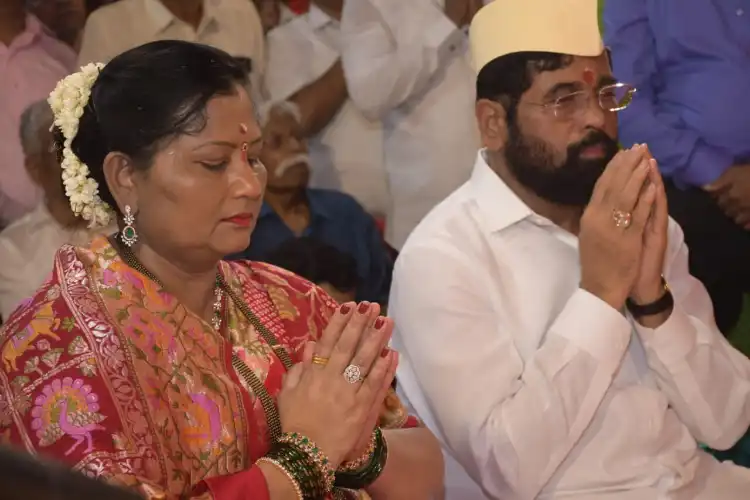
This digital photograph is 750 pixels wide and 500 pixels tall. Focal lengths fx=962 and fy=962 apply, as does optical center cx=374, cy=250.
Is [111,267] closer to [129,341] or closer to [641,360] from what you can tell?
[129,341]

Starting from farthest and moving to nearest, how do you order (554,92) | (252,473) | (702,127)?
(702,127) < (554,92) < (252,473)

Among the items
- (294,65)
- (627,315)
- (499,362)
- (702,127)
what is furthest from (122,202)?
(702,127)

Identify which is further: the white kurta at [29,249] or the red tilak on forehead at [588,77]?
the white kurta at [29,249]

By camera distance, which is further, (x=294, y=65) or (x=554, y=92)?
(x=294, y=65)

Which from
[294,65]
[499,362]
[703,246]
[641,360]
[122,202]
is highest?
[122,202]

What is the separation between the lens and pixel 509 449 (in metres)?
1.75

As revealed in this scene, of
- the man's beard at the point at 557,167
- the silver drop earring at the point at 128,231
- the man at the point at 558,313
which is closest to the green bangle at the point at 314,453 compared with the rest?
the silver drop earring at the point at 128,231

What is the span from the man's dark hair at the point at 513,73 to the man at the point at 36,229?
110 centimetres

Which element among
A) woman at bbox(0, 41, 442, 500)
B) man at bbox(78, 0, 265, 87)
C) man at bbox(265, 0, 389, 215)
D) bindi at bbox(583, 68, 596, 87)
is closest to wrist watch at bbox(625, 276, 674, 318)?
bindi at bbox(583, 68, 596, 87)

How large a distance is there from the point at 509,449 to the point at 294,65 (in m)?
1.50

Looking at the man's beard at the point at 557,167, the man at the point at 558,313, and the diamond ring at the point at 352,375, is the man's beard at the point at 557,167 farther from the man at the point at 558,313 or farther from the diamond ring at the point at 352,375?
the diamond ring at the point at 352,375

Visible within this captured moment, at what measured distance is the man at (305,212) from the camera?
2766 millimetres

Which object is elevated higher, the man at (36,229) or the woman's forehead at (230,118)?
the woman's forehead at (230,118)

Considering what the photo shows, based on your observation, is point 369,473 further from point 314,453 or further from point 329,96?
point 329,96
